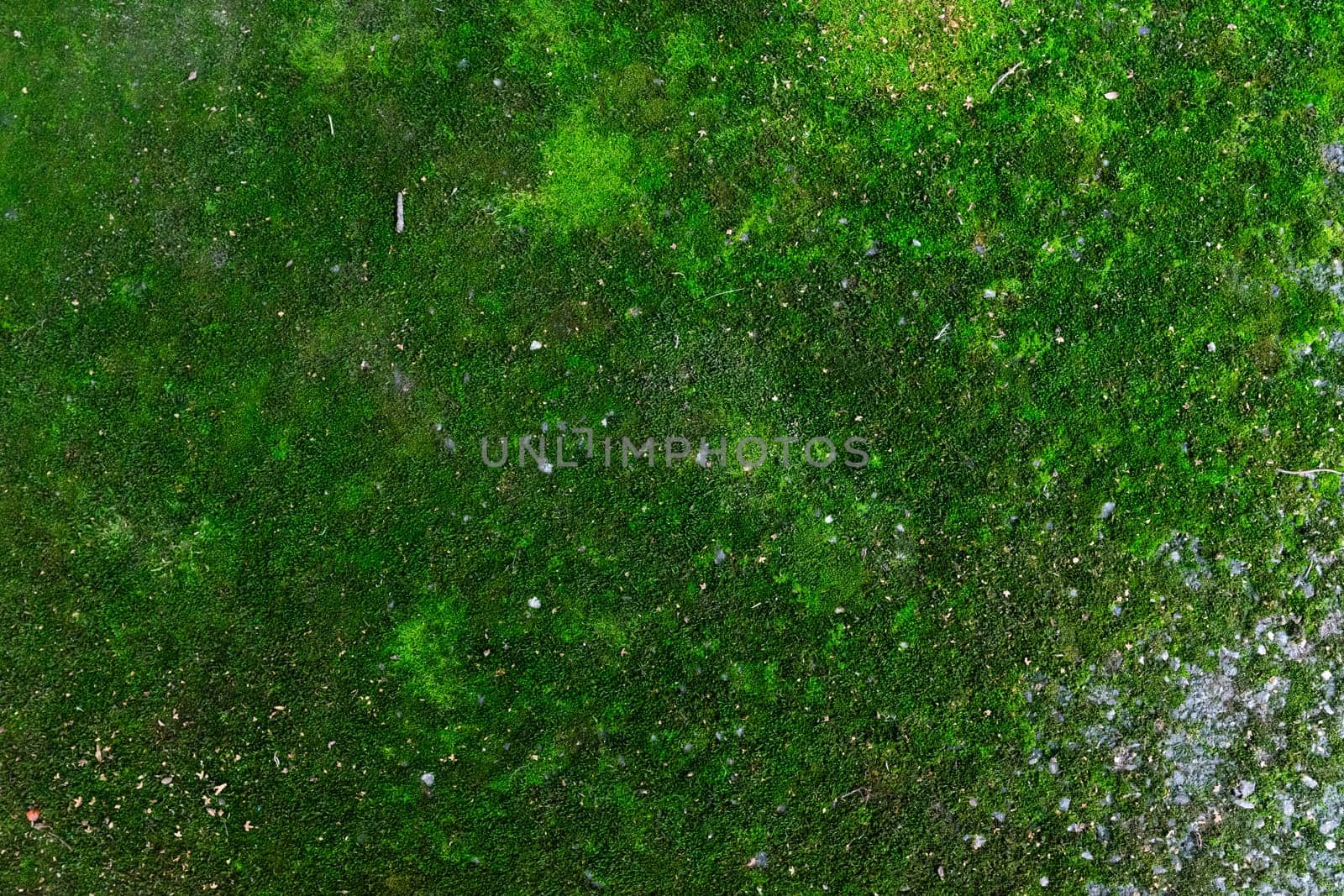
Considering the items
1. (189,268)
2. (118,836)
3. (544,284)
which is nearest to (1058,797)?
(544,284)

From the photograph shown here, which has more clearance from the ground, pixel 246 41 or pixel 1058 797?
pixel 246 41

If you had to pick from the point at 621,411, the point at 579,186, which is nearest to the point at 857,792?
the point at 621,411

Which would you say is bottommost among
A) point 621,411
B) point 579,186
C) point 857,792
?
point 857,792

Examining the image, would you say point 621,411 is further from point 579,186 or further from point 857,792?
point 857,792

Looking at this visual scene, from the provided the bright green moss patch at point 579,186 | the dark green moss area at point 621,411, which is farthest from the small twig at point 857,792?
the bright green moss patch at point 579,186

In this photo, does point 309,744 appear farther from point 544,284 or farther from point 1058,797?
point 1058,797

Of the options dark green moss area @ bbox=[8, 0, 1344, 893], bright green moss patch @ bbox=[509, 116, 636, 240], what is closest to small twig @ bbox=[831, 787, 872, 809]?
dark green moss area @ bbox=[8, 0, 1344, 893]

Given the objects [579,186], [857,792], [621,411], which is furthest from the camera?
[579,186]

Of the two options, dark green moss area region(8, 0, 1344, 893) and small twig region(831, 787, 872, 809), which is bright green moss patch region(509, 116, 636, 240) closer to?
dark green moss area region(8, 0, 1344, 893)

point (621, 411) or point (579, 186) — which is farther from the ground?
point (579, 186)
